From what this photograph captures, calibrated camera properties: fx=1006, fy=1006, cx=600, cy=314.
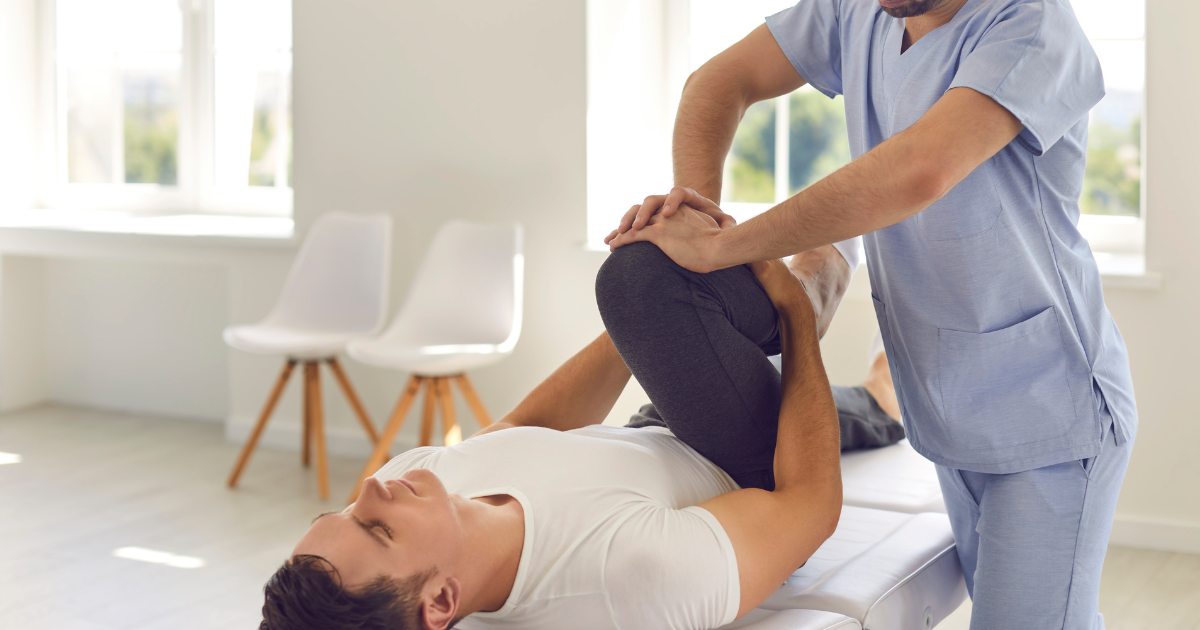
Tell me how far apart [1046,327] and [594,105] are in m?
2.34

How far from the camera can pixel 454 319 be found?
3398 millimetres

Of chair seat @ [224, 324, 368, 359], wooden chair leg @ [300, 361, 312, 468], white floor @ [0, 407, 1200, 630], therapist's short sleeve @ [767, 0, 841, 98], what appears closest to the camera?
therapist's short sleeve @ [767, 0, 841, 98]

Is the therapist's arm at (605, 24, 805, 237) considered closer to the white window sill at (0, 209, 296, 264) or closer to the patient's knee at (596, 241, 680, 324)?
the patient's knee at (596, 241, 680, 324)

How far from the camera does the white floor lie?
238 cm

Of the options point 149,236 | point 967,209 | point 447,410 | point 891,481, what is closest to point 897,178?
point 967,209

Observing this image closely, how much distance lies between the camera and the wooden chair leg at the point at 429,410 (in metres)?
3.16

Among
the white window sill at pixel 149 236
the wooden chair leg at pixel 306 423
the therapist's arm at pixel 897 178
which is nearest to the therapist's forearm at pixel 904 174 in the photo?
the therapist's arm at pixel 897 178

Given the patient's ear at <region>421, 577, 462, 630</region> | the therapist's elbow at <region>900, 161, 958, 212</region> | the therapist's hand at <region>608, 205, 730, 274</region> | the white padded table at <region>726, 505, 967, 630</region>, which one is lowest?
the white padded table at <region>726, 505, 967, 630</region>

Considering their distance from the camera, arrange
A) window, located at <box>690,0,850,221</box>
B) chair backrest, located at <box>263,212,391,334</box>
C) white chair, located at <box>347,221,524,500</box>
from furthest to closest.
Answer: window, located at <box>690,0,850,221</box> → chair backrest, located at <box>263,212,391,334</box> → white chair, located at <box>347,221,524,500</box>

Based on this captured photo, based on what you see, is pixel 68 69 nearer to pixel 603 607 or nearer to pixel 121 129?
pixel 121 129

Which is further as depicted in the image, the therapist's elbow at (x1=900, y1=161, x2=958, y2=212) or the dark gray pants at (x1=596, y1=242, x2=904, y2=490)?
the dark gray pants at (x1=596, y1=242, x2=904, y2=490)

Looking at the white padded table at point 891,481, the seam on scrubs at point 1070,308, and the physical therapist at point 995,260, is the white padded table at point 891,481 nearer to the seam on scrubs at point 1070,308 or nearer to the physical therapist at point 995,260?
the physical therapist at point 995,260

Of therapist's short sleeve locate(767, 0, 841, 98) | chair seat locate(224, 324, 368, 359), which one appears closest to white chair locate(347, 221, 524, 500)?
chair seat locate(224, 324, 368, 359)

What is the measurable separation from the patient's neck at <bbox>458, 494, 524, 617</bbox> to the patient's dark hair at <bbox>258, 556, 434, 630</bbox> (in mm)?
60
